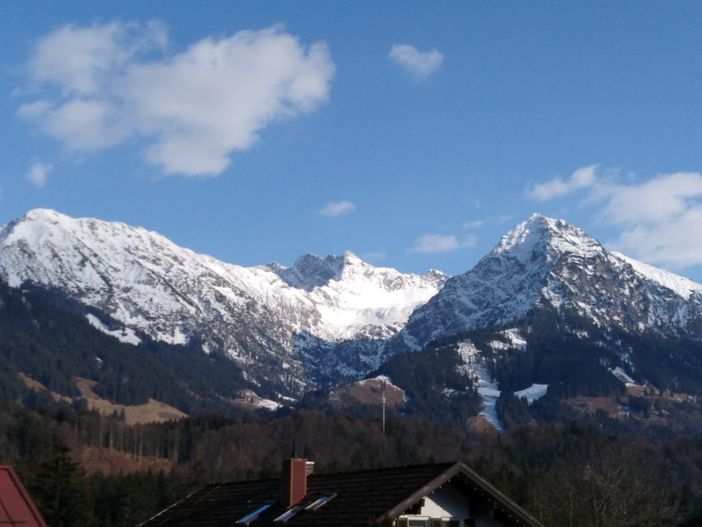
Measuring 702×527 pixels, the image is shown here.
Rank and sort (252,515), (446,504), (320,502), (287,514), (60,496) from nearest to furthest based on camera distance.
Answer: (446,504) → (320,502) → (287,514) → (252,515) → (60,496)

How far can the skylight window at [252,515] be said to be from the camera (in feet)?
154

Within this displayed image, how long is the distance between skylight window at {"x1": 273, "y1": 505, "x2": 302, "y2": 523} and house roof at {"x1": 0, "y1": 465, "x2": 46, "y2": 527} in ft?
50.7

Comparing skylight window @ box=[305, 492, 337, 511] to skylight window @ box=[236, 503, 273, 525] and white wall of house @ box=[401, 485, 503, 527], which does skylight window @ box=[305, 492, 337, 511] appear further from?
white wall of house @ box=[401, 485, 503, 527]

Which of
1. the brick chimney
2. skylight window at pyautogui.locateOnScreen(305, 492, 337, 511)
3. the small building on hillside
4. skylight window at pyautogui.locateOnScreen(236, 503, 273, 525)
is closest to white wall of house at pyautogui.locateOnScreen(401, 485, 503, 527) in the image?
the small building on hillside

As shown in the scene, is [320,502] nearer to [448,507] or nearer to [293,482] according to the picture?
[293,482]

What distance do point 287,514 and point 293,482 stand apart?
65.4 inches

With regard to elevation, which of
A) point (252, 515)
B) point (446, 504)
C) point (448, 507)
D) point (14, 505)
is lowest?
point (252, 515)

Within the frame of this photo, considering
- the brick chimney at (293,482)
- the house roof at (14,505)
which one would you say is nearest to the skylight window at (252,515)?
the brick chimney at (293,482)

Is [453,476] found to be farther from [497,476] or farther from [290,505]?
[497,476]

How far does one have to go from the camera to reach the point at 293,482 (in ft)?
153

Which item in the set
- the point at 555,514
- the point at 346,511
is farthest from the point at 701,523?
the point at 555,514

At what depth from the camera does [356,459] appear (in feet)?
646

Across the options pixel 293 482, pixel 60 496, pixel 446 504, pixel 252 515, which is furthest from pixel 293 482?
pixel 60 496

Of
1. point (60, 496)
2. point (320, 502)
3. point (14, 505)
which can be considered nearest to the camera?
point (14, 505)
